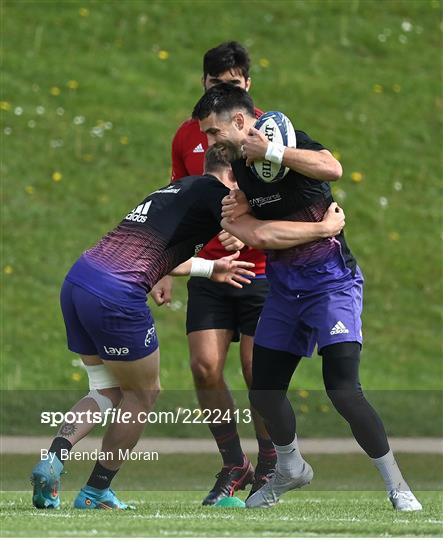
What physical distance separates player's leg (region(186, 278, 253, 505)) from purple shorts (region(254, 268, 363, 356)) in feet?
3.80

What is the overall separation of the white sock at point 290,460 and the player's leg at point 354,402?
0.53 metres

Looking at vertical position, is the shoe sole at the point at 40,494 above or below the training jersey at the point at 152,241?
below

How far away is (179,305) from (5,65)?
18.4 ft

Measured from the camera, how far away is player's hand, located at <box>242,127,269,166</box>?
6.77 meters

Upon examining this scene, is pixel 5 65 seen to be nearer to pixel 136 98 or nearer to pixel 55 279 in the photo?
pixel 136 98

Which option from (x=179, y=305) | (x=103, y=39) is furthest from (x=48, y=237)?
(x=103, y=39)

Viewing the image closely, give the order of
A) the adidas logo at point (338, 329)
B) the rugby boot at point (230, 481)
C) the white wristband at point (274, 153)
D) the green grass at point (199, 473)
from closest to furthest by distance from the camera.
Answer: the white wristband at point (274, 153) → the adidas logo at point (338, 329) → the rugby boot at point (230, 481) → the green grass at point (199, 473)

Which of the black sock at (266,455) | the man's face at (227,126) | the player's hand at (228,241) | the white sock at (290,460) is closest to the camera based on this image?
the white sock at (290,460)

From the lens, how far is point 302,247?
697 centimetres

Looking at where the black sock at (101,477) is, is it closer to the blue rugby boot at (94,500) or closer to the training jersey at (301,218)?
the blue rugby boot at (94,500)

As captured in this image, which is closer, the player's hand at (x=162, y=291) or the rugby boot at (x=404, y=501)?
the rugby boot at (x=404, y=501)

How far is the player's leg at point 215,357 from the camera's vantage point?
8.22 meters

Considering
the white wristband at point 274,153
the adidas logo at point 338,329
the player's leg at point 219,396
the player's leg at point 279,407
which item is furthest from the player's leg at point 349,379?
the player's leg at point 219,396

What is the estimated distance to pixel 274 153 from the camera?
264 inches
